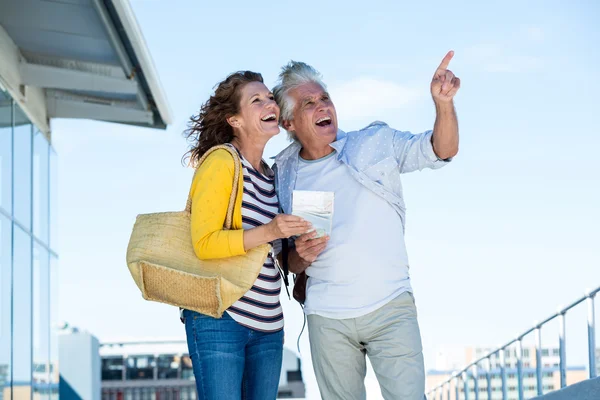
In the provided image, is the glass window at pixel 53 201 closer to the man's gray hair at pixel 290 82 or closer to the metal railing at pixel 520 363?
the metal railing at pixel 520 363

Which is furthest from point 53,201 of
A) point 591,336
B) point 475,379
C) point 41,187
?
point 591,336

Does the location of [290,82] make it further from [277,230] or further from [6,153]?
[6,153]

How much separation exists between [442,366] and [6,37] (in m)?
10.7

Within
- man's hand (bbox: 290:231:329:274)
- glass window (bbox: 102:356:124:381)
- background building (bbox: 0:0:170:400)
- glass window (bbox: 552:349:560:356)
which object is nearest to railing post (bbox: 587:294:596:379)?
glass window (bbox: 552:349:560:356)

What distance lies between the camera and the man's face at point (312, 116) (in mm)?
4590

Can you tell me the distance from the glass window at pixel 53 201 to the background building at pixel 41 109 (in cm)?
8

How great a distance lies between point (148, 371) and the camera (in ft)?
80.9

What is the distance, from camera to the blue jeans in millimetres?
3961

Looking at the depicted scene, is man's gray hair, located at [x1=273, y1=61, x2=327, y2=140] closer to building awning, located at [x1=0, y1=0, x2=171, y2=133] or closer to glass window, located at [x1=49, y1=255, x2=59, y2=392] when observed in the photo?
building awning, located at [x1=0, y1=0, x2=171, y2=133]

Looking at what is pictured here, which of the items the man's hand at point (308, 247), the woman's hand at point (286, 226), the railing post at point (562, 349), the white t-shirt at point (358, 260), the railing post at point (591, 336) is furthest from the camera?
the railing post at point (562, 349)

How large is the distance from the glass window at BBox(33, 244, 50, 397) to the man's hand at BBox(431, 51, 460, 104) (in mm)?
8124

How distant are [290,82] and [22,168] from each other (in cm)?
656

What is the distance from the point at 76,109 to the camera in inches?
458

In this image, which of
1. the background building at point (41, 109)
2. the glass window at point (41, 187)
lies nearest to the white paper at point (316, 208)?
the background building at point (41, 109)
